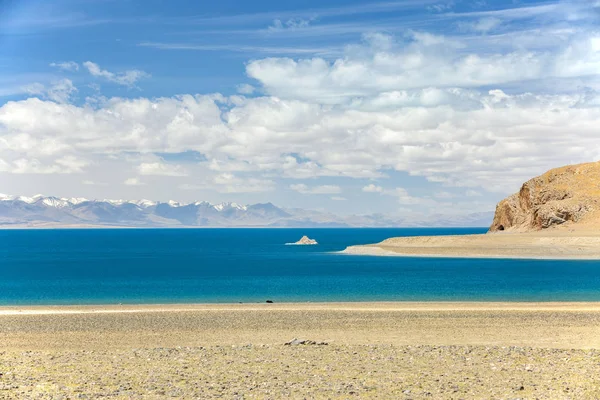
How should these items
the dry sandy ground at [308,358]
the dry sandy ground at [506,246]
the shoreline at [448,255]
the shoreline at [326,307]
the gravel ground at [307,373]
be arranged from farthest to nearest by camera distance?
1. the dry sandy ground at [506,246]
2. the shoreline at [448,255]
3. the shoreline at [326,307]
4. the dry sandy ground at [308,358]
5. the gravel ground at [307,373]

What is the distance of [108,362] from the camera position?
18906 mm

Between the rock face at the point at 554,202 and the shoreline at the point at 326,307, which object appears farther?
the rock face at the point at 554,202

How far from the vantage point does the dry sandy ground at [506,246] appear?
112000 mm

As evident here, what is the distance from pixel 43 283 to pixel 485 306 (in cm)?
4582

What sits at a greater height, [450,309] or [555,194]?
[555,194]

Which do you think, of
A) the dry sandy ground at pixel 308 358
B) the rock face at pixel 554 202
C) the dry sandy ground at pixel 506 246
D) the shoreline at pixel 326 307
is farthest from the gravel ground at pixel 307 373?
the rock face at pixel 554 202

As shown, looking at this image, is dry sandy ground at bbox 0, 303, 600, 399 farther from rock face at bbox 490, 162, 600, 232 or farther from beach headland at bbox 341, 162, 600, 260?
rock face at bbox 490, 162, 600, 232

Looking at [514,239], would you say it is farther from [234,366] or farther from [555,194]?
[234,366]

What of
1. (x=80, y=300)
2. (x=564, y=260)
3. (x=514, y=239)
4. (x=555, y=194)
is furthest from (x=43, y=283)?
(x=555, y=194)

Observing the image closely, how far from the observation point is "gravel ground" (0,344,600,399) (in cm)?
1522

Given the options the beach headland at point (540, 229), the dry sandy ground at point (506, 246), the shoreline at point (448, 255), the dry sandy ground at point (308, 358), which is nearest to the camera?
the dry sandy ground at point (308, 358)

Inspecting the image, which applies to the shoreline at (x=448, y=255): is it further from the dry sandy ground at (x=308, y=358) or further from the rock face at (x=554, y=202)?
the dry sandy ground at (x=308, y=358)

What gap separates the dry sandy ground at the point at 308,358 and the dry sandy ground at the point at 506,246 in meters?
82.4

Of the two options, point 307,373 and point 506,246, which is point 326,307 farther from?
point 506,246
